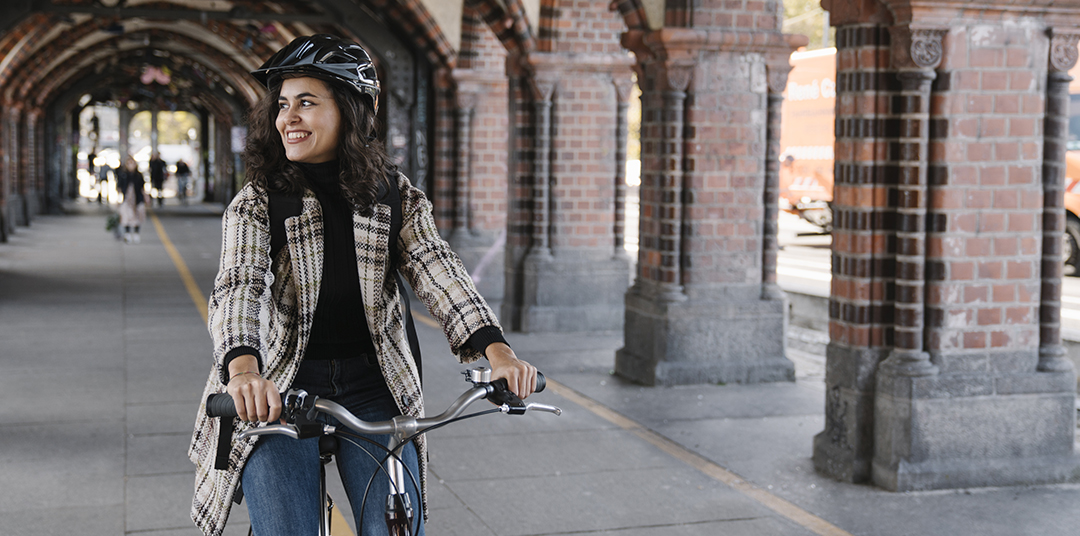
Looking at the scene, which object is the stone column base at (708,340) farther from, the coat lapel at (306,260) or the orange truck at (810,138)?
the orange truck at (810,138)

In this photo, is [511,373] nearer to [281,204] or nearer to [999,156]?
[281,204]

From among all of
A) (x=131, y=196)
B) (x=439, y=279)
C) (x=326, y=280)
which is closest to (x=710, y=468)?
(x=439, y=279)

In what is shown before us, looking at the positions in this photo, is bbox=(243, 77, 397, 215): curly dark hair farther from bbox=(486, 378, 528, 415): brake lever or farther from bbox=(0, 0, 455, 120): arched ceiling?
bbox=(0, 0, 455, 120): arched ceiling

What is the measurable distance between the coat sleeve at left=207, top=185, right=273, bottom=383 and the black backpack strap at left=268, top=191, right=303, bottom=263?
0.01 meters

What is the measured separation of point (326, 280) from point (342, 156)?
0.28 m

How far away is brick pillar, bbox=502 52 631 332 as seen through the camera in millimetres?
10258

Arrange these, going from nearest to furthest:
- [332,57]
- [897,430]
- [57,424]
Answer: [332,57] → [897,430] → [57,424]

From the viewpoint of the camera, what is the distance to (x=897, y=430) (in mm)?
5258

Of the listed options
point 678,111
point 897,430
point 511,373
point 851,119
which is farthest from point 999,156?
point 511,373

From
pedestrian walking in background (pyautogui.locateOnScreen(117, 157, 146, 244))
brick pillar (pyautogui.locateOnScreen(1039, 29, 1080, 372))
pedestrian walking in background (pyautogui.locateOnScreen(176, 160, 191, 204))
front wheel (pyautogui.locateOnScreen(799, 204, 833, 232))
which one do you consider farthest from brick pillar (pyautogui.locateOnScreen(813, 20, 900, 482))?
pedestrian walking in background (pyautogui.locateOnScreen(176, 160, 191, 204))

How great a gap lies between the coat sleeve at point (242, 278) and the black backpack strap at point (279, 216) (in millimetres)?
13

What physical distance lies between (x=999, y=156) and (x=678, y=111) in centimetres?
278

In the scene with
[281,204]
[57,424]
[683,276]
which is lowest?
[57,424]

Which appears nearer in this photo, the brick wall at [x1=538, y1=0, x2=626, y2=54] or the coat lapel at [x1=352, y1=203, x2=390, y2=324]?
the coat lapel at [x1=352, y1=203, x2=390, y2=324]
